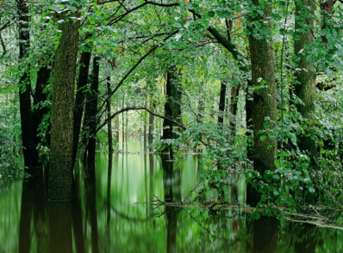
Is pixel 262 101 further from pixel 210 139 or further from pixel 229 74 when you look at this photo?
pixel 229 74

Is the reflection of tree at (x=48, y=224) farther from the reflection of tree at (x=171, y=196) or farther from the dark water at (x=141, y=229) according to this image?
the reflection of tree at (x=171, y=196)

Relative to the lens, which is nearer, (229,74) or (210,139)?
(210,139)

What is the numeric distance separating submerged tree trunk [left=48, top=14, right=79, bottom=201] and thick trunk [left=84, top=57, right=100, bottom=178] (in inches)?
86.5

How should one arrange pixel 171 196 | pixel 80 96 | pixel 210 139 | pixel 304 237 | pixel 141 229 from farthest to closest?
pixel 80 96 < pixel 171 196 < pixel 210 139 < pixel 141 229 < pixel 304 237

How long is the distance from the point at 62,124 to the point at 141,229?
2.79 meters

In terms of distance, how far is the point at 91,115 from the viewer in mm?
14828

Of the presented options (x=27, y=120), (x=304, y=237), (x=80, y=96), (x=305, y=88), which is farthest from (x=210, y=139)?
(x=27, y=120)

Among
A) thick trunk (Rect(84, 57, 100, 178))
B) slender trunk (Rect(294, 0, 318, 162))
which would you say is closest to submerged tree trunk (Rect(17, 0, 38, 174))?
thick trunk (Rect(84, 57, 100, 178))

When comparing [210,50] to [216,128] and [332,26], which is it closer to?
[216,128]

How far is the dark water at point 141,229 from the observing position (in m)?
7.01

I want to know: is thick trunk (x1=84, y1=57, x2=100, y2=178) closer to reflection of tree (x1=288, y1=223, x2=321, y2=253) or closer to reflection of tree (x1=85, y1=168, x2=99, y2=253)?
reflection of tree (x1=85, y1=168, x2=99, y2=253)

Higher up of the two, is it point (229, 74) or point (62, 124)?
point (229, 74)

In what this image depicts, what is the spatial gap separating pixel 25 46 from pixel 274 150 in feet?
27.7

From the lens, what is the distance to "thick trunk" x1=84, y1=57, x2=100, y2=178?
12.6 metres
